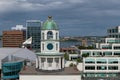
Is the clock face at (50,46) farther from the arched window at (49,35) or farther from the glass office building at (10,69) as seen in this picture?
the glass office building at (10,69)

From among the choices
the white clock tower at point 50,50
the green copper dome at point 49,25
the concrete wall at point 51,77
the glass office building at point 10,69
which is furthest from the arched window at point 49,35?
the glass office building at point 10,69

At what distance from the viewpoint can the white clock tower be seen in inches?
1578

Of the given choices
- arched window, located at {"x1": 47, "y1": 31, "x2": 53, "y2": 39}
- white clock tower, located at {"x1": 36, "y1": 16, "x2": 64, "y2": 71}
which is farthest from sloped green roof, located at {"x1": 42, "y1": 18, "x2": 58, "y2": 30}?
arched window, located at {"x1": 47, "y1": 31, "x2": 53, "y2": 39}

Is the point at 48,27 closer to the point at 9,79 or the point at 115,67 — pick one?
the point at 9,79

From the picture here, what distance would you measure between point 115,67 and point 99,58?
4760 millimetres

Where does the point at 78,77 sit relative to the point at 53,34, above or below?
below

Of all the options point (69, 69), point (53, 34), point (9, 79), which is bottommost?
point (9, 79)

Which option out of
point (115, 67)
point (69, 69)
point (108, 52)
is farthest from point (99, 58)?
point (69, 69)

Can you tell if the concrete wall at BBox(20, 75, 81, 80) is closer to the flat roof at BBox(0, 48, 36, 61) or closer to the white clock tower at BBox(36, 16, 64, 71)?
the white clock tower at BBox(36, 16, 64, 71)

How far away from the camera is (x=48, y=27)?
4044 centimetres

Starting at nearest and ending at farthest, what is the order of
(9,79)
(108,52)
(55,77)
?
(55,77) → (9,79) → (108,52)

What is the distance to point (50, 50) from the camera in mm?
40281

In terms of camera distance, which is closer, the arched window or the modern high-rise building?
the arched window

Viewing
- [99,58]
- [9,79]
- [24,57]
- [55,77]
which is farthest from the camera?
[99,58]
